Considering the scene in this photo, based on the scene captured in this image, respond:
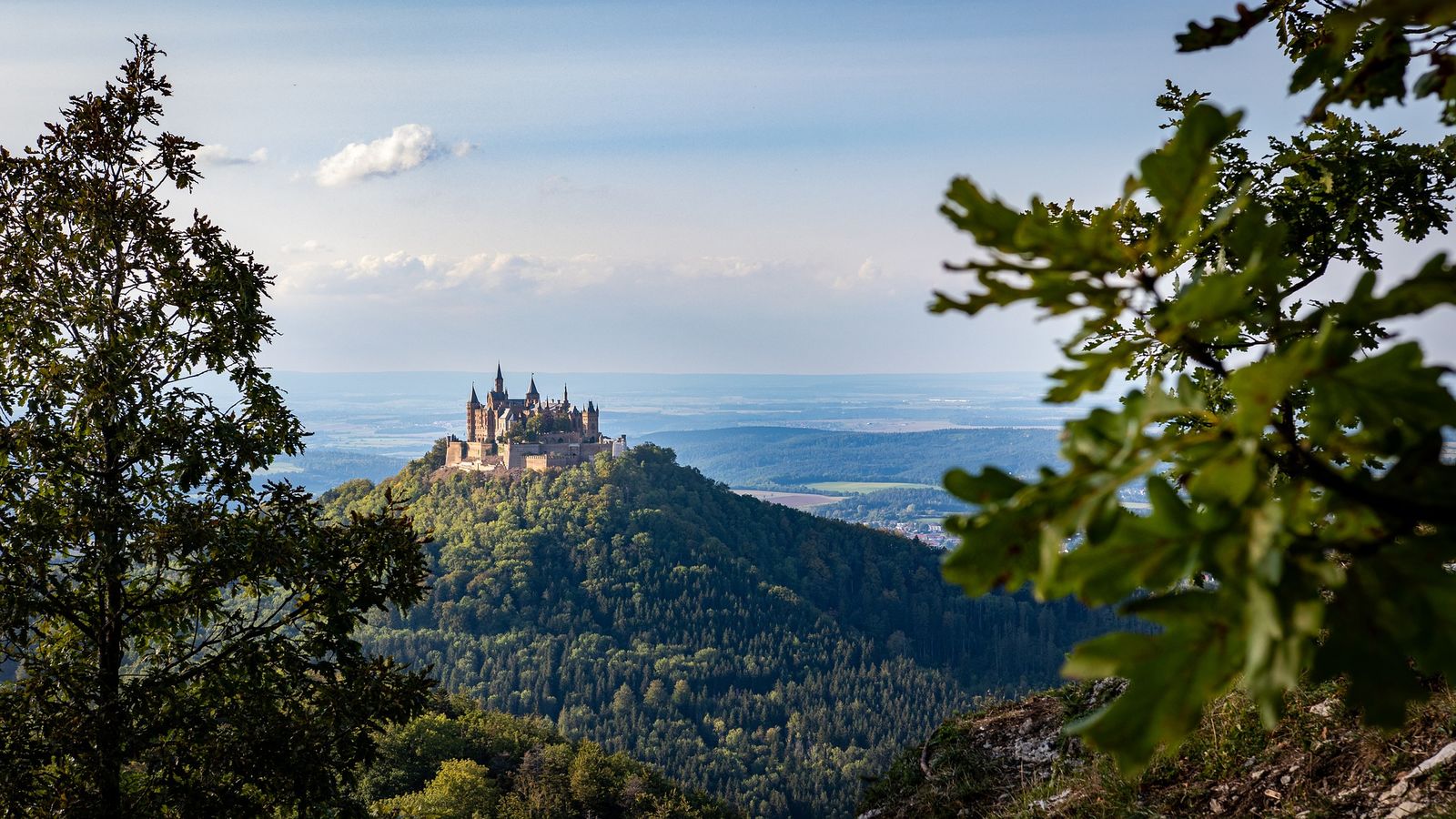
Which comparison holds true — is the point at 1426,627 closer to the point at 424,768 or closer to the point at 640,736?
the point at 424,768

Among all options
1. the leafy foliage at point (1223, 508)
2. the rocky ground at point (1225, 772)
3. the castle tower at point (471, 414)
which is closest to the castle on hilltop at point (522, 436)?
the castle tower at point (471, 414)

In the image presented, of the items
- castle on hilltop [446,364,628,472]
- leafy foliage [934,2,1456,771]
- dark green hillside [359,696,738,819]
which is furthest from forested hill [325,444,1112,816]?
leafy foliage [934,2,1456,771]

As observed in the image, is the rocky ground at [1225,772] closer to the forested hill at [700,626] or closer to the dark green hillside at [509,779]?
the dark green hillside at [509,779]

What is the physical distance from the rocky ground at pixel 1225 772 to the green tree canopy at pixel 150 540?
4501 millimetres

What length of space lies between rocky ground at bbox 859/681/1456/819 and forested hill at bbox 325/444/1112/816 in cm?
6245

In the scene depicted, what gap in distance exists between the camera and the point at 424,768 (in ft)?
110

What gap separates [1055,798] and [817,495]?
571ft

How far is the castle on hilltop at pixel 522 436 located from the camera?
303 ft

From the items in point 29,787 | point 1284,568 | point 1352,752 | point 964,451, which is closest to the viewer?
point 1284,568

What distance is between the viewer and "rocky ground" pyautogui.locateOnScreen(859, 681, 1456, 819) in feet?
13.4

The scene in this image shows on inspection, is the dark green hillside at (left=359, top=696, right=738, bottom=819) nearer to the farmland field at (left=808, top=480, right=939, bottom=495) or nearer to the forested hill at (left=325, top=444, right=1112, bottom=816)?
the forested hill at (left=325, top=444, right=1112, bottom=816)

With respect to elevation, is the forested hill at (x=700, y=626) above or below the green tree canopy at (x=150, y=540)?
below

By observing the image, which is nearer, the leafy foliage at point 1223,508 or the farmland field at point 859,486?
the leafy foliage at point 1223,508

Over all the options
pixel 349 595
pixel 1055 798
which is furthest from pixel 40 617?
pixel 1055 798
